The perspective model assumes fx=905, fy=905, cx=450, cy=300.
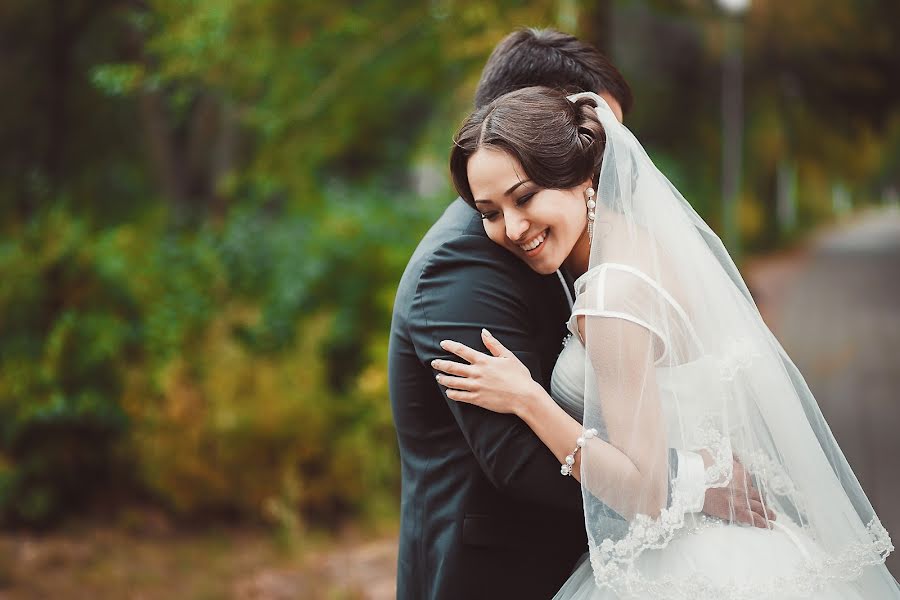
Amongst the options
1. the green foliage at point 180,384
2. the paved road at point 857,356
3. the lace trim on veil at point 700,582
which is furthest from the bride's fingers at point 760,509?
the green foliage at point 180,384

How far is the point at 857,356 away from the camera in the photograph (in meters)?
10.5

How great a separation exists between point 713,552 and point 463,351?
78 centimetres

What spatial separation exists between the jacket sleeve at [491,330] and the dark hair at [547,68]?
28.4 inches

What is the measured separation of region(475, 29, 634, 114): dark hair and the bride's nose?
2.30 feet

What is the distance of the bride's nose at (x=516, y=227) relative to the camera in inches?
84.6

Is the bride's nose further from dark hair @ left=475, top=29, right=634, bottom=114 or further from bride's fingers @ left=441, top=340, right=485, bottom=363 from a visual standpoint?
dark hair @ left=475, top=29, right=634, bottom=114

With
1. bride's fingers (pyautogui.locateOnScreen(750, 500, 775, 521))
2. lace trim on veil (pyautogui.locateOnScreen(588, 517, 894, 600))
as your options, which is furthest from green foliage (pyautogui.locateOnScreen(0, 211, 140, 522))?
bride's fingers (pyautogui.locateOnScreen(750, 500, 775, 521))

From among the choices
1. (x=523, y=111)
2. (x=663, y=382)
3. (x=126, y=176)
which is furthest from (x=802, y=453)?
(x=126, y=176)

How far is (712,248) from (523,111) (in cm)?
67

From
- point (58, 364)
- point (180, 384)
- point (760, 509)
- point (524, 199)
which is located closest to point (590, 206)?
point (524, 199)

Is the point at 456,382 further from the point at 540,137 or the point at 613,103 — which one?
the point at 613,103

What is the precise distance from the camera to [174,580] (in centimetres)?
569

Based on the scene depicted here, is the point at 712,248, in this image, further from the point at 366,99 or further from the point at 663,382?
the point at 366,99

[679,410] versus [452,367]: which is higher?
[452,367]
